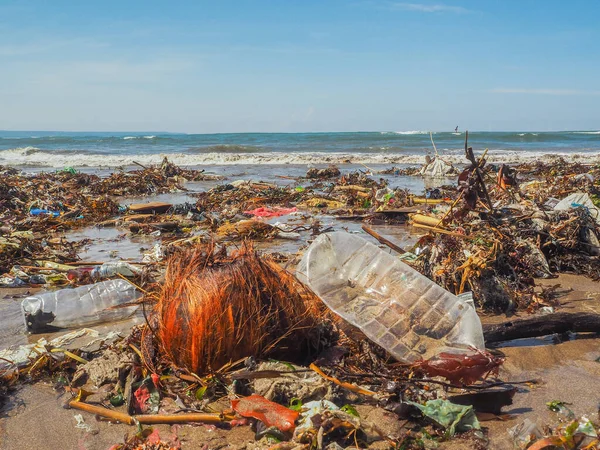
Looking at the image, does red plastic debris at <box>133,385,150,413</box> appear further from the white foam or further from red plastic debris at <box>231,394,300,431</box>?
the white foam

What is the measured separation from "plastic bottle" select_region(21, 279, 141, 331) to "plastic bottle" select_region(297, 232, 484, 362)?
176 cm

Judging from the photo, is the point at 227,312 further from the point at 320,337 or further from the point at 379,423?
the point at 379,423

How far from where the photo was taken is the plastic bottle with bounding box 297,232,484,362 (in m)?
3.16

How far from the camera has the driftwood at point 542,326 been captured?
3.48 meters

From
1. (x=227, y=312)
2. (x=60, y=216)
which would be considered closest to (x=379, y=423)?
(x=227, y=312)

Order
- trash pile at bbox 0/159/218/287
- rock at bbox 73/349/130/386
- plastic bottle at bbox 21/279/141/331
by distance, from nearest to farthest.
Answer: rock at bbox 73/349/130/386 → plastic bottle at bbox 21/279/141/331 → trash pile at bbox 0/159/218/287

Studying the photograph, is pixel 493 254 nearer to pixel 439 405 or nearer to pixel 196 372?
pixel 439 405

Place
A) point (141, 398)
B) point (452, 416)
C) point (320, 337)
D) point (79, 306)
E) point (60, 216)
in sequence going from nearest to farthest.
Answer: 1. point (452, 416)
2. point (141, 398)
3. point (320, 337)
4. point (79, 306)
5. point (60, 216)

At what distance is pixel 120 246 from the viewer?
285 inches

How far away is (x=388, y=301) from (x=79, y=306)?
270 centimetres

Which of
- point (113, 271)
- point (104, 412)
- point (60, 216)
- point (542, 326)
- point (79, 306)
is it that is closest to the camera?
point (104, 412)

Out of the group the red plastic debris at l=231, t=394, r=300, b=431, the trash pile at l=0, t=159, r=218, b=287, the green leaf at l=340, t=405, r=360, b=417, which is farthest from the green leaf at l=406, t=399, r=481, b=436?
the trash pile at l=0, t=159, r=218, b=287

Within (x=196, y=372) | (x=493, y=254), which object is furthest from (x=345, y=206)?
(x=196, y=372)

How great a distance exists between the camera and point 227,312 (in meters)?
2.75
